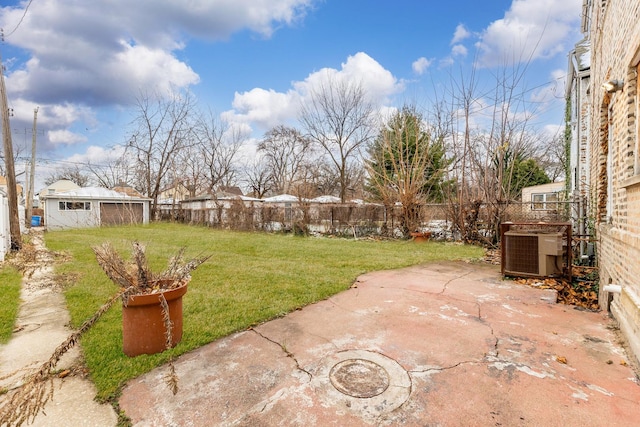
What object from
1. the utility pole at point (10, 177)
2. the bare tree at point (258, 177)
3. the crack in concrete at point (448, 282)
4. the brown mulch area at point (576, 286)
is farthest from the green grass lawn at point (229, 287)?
the bare tree at point (258, 177)

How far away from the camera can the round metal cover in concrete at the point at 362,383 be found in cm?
189

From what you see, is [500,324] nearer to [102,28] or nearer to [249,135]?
[102,28]

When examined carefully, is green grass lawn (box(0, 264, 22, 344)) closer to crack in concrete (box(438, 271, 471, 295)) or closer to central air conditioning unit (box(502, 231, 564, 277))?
crack in concrete (box(438, 271, 471, 295))

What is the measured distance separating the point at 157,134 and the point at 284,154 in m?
11.9

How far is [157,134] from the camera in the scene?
23.9 m

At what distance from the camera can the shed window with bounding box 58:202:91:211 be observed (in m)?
19.9

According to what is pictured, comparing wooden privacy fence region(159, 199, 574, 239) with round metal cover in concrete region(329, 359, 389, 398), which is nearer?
round metal cover in concrete region(329, 359, 389, 398)

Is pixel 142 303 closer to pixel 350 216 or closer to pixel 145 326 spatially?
pixel 145 326

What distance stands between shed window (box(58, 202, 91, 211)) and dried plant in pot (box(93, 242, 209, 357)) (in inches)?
883

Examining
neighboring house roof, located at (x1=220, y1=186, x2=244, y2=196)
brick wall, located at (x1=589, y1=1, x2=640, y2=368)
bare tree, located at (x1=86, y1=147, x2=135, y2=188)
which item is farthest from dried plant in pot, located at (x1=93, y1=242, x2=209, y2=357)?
bare tree, located at (x1=86, y1=147, x2=135, y2=188)

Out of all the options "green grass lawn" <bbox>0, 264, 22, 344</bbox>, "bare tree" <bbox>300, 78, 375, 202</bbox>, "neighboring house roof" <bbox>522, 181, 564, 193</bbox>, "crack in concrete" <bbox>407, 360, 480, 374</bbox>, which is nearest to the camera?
"crack in concrete" <bbox>407, 360, 480, 374</bbox>

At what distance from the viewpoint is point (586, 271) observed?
18.2 ft

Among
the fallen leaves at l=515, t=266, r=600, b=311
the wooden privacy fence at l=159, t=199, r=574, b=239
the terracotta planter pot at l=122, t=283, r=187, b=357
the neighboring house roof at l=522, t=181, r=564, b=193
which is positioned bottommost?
the fallen leaves at l=515, t=266, r=600, b=311

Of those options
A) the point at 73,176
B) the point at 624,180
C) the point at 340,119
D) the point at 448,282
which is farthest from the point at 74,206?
the point at 73,176
